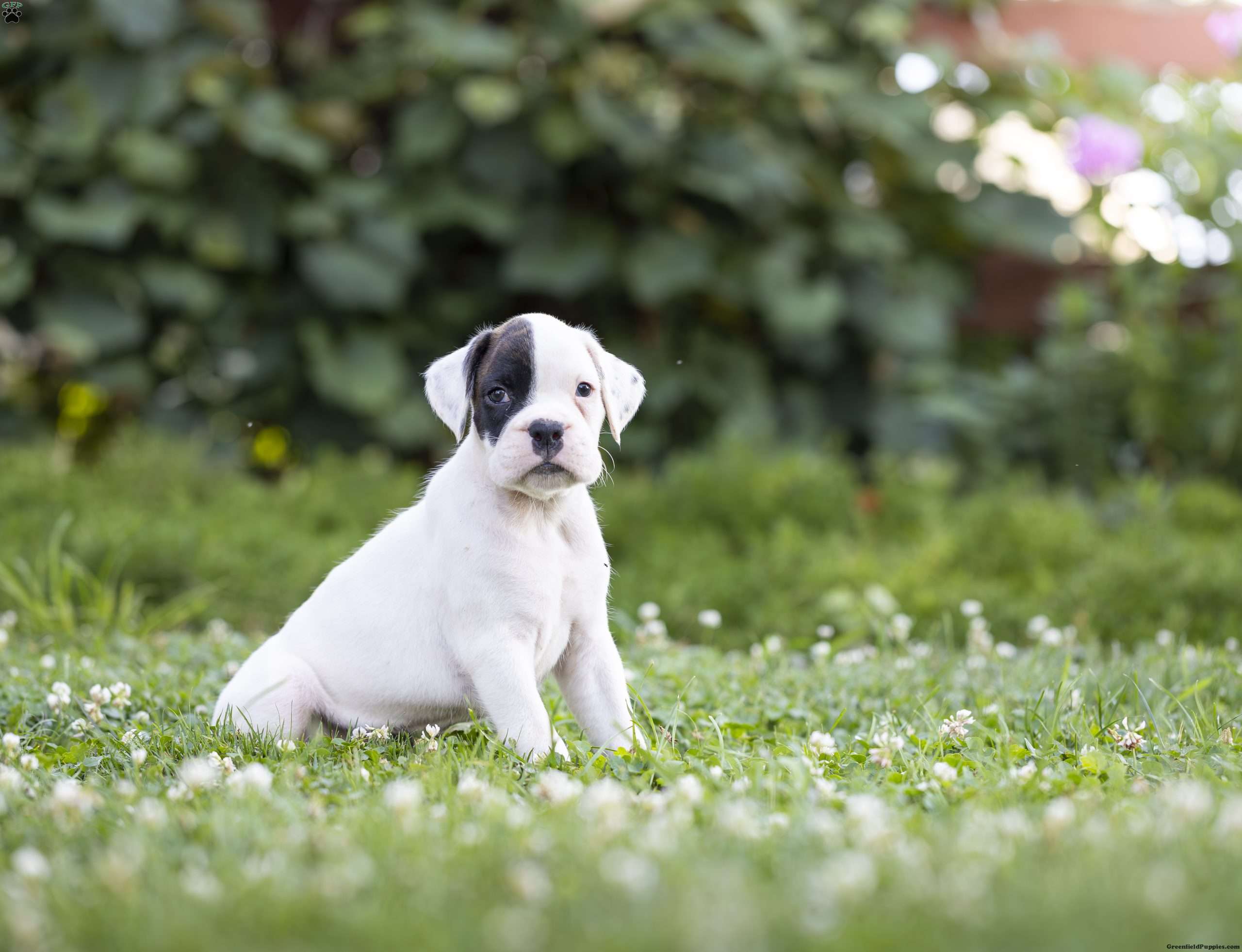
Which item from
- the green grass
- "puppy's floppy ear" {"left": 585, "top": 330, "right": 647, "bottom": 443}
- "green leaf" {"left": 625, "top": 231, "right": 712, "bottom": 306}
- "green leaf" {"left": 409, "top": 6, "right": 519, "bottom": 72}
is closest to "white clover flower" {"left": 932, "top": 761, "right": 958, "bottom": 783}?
the green grass

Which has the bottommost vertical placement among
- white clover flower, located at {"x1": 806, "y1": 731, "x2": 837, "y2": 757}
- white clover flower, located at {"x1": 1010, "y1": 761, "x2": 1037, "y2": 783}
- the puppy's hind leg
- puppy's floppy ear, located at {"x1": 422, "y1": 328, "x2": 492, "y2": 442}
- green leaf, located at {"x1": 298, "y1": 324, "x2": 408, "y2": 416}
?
white clover flower, located at {"x1": 806, "y1": 731, "x2": 837, "y2": 757}

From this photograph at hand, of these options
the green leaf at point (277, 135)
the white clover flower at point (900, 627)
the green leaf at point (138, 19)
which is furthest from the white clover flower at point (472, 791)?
the green leaf at point (138, 19)

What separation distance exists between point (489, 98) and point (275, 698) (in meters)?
5.02

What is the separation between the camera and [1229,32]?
7.15 metres

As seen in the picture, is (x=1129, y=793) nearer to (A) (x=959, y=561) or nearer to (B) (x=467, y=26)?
(A) (x=959, y=561)

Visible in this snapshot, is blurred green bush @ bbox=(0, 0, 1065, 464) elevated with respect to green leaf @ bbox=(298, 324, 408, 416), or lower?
elevated

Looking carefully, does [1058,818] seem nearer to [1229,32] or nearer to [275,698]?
[275,698]

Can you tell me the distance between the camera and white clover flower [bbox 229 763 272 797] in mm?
2209

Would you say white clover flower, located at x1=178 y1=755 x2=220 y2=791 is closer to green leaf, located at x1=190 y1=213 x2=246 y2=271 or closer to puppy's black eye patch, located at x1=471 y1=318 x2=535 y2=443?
puppy's black eye patch, located at x1=471 y1=318 x2=535 y2=443

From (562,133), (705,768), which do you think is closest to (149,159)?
(562,133)

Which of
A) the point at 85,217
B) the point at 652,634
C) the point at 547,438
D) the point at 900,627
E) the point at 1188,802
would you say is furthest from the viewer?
the point at 85,217

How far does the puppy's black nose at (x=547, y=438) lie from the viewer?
2.79m

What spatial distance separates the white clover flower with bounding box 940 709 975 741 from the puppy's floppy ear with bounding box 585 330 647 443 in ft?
3.40

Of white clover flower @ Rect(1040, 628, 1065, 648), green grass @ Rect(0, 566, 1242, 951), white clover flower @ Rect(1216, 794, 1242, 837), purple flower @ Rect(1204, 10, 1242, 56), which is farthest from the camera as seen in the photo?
purple flower @ Rect(1204, 10, 1242, 56)
